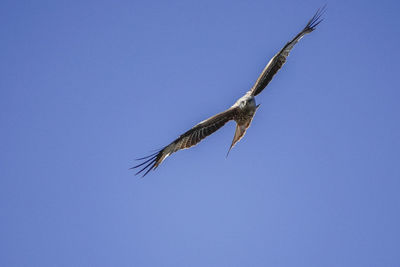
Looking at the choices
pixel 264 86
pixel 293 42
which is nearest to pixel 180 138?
pixel 264 86

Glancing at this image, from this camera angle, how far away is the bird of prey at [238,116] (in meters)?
7.29

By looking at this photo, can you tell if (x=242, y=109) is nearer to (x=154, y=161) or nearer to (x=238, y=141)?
(x=238, y=141)

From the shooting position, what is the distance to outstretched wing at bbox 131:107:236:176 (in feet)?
24.2

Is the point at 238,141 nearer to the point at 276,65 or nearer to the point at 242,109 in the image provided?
the point at 242,109

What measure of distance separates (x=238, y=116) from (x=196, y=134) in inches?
36.4

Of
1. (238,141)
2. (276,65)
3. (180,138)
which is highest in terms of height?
(276,65)

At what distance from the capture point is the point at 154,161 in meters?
7.31

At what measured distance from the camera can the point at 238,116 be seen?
7.46 metres

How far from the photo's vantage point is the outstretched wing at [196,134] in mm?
7375

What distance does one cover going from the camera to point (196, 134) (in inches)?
299

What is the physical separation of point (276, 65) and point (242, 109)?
1.32 meters

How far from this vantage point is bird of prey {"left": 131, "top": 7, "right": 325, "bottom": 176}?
7285 millimetres

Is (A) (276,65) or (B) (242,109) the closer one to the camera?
(B) (242,109)

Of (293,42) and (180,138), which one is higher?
(293,42)
